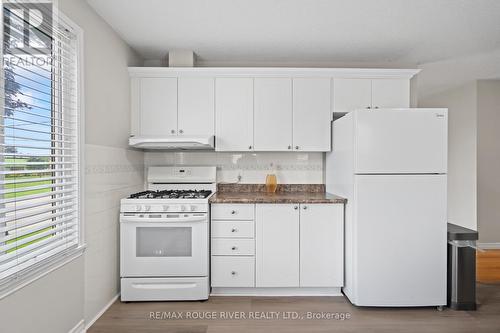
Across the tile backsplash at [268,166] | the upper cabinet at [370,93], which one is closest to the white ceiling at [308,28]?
the upper cabinet at [370,93]

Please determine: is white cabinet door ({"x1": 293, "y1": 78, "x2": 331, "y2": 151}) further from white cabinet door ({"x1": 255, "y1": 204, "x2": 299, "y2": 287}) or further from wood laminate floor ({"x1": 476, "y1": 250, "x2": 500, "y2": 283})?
wood laminate floor ({"x1": 476, "y1": 250, "x2": 500, "y2": 283})

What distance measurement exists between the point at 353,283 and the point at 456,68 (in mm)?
2965

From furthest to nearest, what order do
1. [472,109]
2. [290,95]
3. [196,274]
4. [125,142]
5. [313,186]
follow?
[472,109] → [313,186] → [290,95] → [125,142] → [196,274]

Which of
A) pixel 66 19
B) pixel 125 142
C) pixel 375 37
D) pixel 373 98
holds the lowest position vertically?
pixel 125 142

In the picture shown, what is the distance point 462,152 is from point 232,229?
13.1 ft

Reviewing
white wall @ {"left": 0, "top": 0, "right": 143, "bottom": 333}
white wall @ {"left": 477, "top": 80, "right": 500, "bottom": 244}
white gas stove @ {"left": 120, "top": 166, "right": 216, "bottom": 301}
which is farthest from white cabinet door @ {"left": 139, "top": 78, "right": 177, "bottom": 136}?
white wall @ {"left": 477, "top": 80, "right": 500, "bottom": 244}

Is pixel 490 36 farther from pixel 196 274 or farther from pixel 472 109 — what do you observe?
pixel 196 274

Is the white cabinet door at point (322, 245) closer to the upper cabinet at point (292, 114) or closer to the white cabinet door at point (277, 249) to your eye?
the white cabinet door at point (277, 249)

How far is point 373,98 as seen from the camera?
336 centimetres

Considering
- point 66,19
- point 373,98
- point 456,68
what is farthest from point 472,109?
point 66,19

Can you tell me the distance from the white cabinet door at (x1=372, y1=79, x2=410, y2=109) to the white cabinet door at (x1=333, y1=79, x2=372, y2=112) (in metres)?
0.06

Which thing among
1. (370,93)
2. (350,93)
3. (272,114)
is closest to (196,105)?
(272,114)

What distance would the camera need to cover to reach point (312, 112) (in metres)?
3.35

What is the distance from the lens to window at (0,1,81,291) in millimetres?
1653
